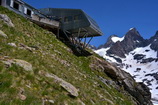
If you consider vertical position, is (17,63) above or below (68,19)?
below

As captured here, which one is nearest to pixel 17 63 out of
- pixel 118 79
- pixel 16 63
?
pixel 16 63

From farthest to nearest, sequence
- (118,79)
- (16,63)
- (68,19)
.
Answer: (68,19) < (118,79) < (16,63)

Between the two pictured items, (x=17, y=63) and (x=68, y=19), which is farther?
(x=68, y=19)

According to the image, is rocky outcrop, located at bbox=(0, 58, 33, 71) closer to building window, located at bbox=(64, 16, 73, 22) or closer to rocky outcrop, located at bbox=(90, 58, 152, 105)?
rocky outcrop, located at bbox=(90, 58, 152, 105)

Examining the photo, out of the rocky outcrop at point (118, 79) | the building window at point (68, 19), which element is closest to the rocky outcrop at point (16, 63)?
the rocky outcrop at point (118, 79)

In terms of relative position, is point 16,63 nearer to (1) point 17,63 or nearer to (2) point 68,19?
(1) point 17,63

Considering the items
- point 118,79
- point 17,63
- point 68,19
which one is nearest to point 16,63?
point 17,63

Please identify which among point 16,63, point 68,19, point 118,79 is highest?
point 68,19

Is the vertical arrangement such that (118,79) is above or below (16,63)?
above

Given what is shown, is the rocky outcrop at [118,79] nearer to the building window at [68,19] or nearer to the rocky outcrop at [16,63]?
the building window at [68,19]

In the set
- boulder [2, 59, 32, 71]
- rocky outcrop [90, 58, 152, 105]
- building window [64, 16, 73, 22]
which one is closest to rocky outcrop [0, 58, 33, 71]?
boulder [2, 59, 32, 71]

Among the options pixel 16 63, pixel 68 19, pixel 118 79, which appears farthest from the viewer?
pixel 68 19

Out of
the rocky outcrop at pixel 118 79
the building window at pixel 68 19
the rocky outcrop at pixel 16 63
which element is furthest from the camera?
the building window at pixel 68 19

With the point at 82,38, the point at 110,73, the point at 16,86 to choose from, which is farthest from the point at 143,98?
the point at 16,86
